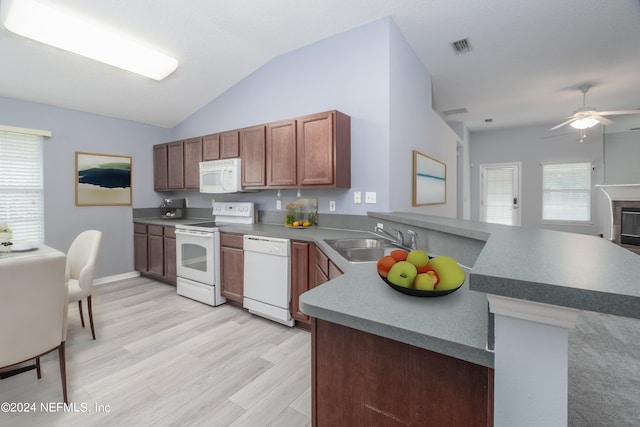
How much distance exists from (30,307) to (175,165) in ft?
10.3

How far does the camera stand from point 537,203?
21.5ft

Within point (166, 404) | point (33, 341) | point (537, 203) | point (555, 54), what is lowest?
point (166, 404)

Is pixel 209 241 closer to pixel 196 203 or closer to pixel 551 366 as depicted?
pixel 196 203

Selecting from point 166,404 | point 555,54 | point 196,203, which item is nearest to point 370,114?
point 555,54

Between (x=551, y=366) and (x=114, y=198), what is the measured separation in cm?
508

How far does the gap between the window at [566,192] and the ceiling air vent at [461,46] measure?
4.76 meters

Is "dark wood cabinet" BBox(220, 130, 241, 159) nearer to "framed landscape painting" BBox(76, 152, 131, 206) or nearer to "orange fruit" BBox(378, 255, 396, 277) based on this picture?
"framed landscape painting" BBox(76, 152, 131, 206)

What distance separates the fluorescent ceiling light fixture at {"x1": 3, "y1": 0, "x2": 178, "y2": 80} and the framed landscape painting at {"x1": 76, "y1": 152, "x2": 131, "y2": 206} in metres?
1.57

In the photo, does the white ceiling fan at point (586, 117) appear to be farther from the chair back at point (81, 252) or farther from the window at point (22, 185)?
the window at point (22, 185)

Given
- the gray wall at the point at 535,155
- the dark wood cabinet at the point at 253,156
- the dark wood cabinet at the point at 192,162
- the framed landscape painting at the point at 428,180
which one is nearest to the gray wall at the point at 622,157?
the gray wall at the point at 535,155

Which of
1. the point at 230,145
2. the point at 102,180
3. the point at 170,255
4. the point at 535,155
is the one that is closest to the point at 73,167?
the point at 102,180

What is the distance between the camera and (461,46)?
125 inches

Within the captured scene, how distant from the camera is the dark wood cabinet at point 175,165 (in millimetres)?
4258

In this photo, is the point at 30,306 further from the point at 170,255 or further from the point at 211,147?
the point at 211,147
